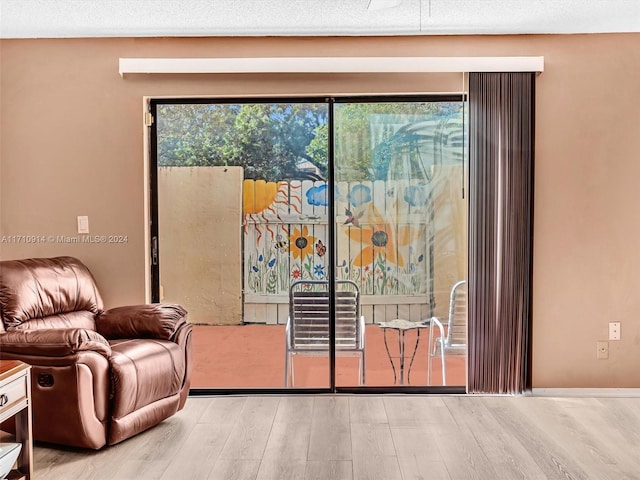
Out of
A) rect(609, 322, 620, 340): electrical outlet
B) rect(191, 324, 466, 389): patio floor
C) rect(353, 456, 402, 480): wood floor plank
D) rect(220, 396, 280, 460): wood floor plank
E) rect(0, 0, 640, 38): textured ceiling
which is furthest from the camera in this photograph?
rect(191, 324, 466, 389): patio floor

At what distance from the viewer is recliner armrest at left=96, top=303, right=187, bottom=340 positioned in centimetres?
354

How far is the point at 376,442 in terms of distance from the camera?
3.15 m

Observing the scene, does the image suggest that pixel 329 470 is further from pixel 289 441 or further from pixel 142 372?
pixel 142 372

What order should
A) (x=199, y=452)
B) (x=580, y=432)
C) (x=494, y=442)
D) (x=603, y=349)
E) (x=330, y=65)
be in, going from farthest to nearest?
1. (x=603, y=349)
2. (x=330, y=65)
3. (x=580, y=432)
4. (x=494, y=442)
5. (x=199, y=452)

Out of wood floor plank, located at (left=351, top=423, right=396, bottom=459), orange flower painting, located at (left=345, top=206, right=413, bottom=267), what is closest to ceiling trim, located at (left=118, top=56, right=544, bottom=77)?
orange flower painting, located at (left=345, top=206, right=413, bottom=267)

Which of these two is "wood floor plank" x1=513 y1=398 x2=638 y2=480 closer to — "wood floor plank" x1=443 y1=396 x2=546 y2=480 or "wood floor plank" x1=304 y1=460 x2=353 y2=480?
"wood floor plank" x1=443 y1=396 x2=546 y2=480

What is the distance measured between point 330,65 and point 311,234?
1098mm

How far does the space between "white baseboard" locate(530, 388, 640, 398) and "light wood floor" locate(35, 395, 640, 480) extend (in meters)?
0.09

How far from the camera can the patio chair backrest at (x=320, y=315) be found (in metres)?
4.11

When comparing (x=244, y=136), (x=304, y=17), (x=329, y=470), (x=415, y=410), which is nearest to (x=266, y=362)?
(x=415, y=410)

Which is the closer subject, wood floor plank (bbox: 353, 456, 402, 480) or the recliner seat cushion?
wood floor plank (bbox: 353, 456, 402, 480)

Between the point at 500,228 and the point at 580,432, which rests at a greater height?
the point at 500,228

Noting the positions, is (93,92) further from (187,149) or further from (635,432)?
(635,432)

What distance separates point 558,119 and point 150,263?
2.84 m
